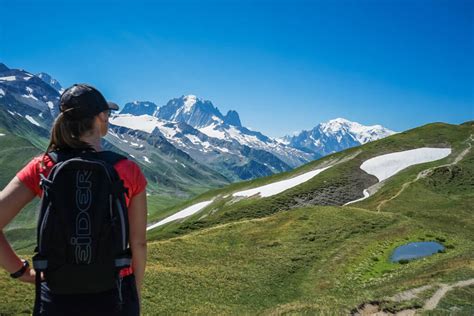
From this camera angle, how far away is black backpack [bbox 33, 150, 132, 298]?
6.40 m

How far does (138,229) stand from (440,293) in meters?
24.1

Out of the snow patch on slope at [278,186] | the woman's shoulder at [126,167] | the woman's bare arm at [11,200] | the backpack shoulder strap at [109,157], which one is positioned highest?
the backpack shoulder strap at [109,157]

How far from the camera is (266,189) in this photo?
325 ft

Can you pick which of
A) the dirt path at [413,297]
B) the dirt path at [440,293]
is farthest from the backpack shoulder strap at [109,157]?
the dirt path at [440,293]

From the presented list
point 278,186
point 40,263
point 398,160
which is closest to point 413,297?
point 40,263

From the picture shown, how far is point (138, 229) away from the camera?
7184 millimetres

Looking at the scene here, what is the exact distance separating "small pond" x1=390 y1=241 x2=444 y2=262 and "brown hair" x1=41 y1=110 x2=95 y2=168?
3913 centimetres

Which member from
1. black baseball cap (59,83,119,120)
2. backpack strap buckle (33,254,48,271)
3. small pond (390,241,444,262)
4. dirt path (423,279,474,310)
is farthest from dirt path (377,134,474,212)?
backpack strap buckle (33,254,48,271)

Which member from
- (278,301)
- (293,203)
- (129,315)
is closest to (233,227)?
(278,301)

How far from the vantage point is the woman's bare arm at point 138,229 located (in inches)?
279

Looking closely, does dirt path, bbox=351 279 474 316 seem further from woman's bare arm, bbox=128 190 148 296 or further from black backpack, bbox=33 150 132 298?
black backpack, bbox=33 150 132 298

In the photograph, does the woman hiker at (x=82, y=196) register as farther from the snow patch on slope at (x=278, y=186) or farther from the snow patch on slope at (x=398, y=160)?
the snow patch on slope at (x=398, y=160)

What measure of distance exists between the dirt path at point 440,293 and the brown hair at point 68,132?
883 inches

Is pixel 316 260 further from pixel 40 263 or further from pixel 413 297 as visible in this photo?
pixel 40 263
